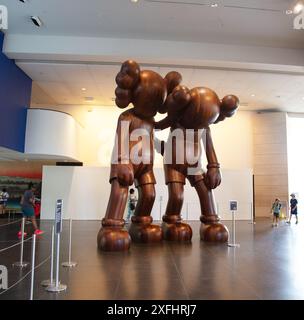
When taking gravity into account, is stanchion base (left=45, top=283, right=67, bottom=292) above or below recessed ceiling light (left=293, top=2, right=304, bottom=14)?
below

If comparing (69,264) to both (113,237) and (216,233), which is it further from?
(216,233)

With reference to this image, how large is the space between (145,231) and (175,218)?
2.17 feet

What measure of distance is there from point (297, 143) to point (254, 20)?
8609 millimetres

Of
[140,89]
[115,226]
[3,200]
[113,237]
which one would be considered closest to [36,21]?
[140,89]

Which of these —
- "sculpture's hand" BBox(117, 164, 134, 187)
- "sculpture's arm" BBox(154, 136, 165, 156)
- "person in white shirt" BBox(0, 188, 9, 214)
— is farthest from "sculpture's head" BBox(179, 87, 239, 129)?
"person in white shirt" BBox(0, 188, 9, 214)

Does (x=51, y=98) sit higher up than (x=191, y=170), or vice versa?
(x=51, y=98)

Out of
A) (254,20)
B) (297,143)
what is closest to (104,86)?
(254,20)

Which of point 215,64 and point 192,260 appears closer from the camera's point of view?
point 192,260

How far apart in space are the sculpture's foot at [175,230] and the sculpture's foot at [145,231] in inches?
11.1

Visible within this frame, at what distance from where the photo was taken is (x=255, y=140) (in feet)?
44.6

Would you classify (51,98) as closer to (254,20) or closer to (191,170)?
(254,20)

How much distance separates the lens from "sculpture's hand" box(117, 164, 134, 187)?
4.21 m

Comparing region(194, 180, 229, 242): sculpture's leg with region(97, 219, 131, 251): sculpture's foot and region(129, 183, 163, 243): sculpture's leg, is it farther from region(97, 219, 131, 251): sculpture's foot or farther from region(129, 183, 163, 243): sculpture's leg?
region(97, 219, 131, 251): sculpture's foot

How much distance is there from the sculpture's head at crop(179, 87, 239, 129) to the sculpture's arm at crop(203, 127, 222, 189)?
12.9 inches
